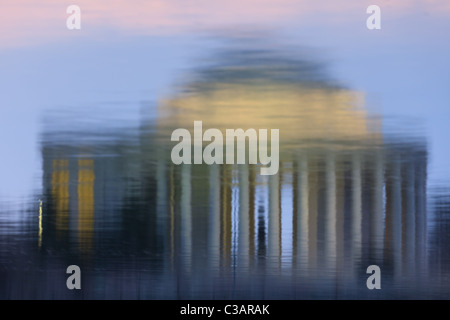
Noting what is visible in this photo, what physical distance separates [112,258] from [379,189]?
5.29 feet

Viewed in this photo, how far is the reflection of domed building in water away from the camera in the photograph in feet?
9.57

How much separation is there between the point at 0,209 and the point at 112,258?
716 mm

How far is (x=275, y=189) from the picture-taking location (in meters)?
2.92

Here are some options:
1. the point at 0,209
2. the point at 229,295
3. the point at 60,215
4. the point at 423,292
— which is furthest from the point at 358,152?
the point at 0,209

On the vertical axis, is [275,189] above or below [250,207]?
above

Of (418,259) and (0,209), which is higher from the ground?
(0,209)

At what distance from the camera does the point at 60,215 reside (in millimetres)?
2955

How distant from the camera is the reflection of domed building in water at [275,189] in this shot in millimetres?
2916
